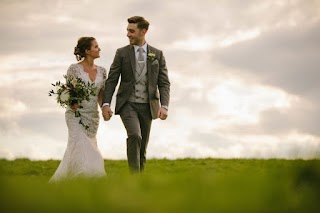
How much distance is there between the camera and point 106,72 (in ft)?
31.7

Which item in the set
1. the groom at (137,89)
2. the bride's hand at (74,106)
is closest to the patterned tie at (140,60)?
the groom at (137,89)

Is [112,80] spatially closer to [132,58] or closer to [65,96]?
[132,58]

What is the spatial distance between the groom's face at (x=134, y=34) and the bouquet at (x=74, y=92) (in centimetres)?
115

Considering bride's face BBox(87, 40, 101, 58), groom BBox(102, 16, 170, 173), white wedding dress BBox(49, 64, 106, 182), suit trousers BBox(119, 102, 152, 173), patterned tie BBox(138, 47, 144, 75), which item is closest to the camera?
suit trousers BBox(119, 102, 152, 173)

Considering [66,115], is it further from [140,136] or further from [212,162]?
[212,162]

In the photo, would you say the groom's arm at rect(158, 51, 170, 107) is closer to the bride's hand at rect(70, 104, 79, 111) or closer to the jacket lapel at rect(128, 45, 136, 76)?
the jacket lapel at rect(128, 45, 136, 76)

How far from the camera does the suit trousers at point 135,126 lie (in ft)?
28.0

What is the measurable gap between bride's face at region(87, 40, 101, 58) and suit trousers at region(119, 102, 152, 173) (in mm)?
1470

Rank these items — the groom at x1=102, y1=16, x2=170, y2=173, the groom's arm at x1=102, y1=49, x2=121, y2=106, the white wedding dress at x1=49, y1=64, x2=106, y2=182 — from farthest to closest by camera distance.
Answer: the white wedding dress at x1=49, y1=64, x2=106, y2=182, the groom's arm at x1=102, y1=49, x2=121, y2=106, the groom at x1=102, y1=16, x2=170, y2=173

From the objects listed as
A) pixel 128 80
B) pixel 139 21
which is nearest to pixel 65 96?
pixel 128 80

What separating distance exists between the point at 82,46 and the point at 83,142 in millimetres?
1880

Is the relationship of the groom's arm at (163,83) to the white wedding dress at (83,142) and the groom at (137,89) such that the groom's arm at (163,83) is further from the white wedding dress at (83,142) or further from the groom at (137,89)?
the white wedding dress at (83,142)

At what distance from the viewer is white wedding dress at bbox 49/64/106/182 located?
9273 millimetres

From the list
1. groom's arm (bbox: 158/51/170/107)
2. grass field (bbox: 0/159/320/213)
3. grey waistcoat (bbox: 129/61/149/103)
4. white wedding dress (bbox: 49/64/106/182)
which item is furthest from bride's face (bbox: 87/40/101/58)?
grass field (bbox: 0/159/320/213)
